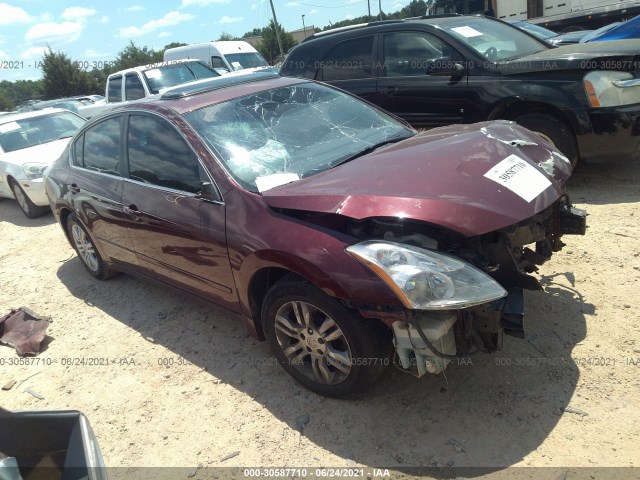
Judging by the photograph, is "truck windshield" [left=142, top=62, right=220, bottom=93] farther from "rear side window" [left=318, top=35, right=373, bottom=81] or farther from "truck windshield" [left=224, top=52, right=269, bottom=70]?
"rear side window" [left=318, top=35, right=373, bottom=81]

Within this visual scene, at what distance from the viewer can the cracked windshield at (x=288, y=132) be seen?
2914mm

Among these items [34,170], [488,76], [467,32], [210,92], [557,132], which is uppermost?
[467,32]

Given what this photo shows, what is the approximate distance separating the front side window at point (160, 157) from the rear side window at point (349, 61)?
10.8 ft

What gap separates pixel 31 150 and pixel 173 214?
6178mm

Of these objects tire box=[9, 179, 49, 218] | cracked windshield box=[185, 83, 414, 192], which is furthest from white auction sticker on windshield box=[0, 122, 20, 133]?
cracked windshield box=[185, 83, 414, 192]

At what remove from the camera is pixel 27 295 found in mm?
4859

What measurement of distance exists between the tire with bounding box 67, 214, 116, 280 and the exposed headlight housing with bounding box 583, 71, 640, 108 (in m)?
4.87

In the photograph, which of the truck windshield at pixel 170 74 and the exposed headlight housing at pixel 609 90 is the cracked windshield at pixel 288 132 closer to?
the exposed headlight housing at pixel 609 90

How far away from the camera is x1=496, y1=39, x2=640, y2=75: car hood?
4559 millimetres

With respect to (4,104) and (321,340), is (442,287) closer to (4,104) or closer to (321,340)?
(321,340)

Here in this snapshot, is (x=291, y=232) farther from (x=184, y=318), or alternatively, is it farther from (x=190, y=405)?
(x=184, y=318)

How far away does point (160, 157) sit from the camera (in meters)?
3.31

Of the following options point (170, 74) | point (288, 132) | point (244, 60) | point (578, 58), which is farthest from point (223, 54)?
point (288, 132)

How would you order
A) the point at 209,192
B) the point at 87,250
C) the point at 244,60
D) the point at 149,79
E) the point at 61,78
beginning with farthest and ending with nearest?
the point at 61,78, the point at 244,60, the point at 149,79, the point at 87,250, the point at 209,192
